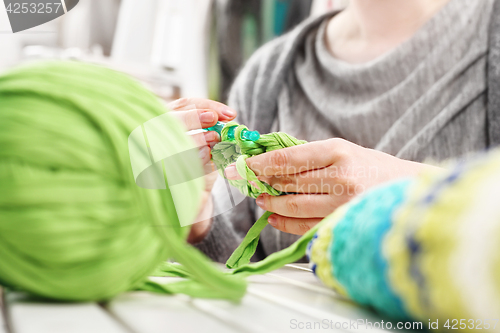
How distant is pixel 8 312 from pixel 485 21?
0.69 m

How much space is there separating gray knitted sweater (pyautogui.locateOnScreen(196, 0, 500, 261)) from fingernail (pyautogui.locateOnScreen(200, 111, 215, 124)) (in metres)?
0.18

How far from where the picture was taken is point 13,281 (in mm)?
190

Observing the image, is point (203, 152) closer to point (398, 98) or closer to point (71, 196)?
point (71, 196)

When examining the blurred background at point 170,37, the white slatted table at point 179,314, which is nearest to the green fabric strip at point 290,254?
the white slatted table at point 179,314

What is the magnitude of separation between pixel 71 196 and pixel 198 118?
0.15 m

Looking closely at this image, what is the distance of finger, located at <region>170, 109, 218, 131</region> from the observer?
268 millimetres

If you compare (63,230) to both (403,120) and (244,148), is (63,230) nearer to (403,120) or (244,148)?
(244,148)

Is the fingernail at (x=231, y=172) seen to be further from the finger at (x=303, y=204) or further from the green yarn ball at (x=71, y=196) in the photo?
the green yarn ball at (x=71, y=196)

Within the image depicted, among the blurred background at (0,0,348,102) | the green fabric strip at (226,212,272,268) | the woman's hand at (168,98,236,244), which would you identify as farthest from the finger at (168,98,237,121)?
the blurred background at (0,0,348,102)

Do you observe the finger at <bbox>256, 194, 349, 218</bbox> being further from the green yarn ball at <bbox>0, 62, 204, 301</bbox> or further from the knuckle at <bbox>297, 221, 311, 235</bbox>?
the green yarn ball at <bbox>0, 62, 204, 301</bbox>

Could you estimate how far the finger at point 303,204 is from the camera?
36 cm

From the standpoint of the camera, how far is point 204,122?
0.32m

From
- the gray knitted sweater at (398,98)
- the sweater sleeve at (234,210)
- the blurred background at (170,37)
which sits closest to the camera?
the sweater sleeve at (234,210)

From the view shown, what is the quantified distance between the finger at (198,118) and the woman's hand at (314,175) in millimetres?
48
